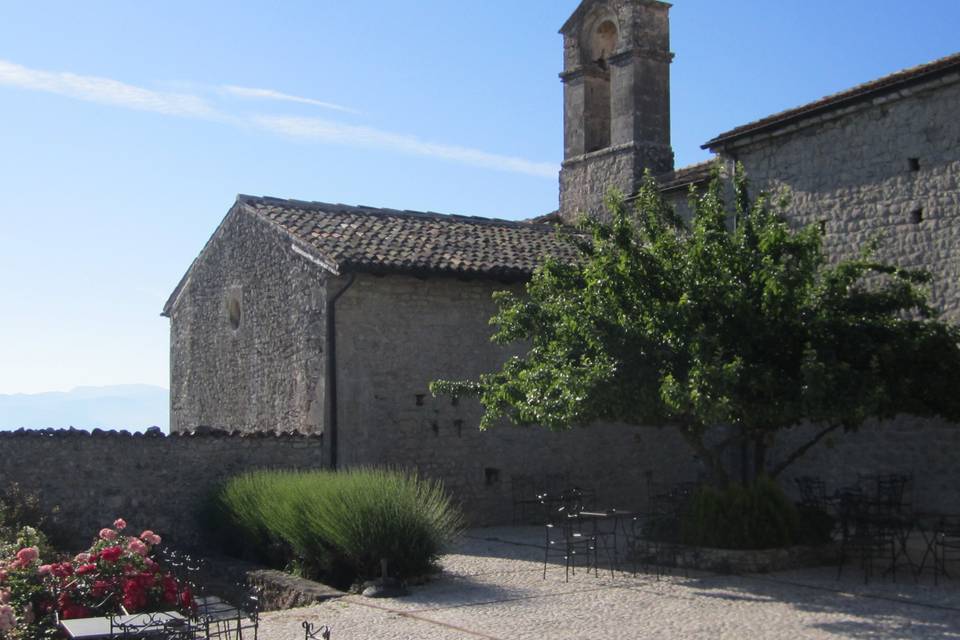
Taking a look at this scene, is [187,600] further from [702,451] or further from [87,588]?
[702,451]

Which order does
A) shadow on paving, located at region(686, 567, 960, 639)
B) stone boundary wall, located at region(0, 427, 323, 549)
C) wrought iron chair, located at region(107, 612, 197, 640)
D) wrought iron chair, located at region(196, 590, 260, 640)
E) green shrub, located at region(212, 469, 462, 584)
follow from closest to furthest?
1. wrought iron chair, located at region(107, 612, 197, 640)
2. wrought iron chair, located at region(196, 590, 260, 640)
3. shadow on paving, located at region(686, 567, 960, 639)
4. green shrub, located at region(212, 469, 462, 584)
5. stone boundary wall, located at region(0, 427, 323, 549)

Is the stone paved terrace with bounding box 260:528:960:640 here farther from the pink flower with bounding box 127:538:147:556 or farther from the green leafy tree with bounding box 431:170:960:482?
the green leafy tree with bounding box 431:170:960:482

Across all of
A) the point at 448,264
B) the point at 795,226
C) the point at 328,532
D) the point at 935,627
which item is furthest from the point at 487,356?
the point at 935,627

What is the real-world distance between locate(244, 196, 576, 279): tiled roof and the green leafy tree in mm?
4191

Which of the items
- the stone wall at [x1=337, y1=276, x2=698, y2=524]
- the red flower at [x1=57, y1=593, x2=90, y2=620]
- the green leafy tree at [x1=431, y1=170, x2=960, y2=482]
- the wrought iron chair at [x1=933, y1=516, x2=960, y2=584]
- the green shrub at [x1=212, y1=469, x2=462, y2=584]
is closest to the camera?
the red flower at [x1=57, y1=593, x2=90, y2=620]

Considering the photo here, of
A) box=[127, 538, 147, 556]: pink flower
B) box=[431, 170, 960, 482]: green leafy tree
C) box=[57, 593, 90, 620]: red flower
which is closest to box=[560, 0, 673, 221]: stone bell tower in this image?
box=[431, 170, 960, 482]: green leafy tree

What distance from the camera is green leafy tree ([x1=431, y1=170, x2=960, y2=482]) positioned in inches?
409

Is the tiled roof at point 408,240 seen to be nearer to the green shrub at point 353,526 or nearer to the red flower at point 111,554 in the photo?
the green shrub at point 353,526

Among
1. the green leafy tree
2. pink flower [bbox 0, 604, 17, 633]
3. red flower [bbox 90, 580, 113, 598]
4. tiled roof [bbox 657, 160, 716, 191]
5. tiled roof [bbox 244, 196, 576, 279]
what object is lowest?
red flower [bbox 90, 580, 113, 598]

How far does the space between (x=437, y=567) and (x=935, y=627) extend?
16.0 ft

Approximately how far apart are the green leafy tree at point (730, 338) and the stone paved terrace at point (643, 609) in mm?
1619

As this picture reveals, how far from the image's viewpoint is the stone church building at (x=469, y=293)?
14.2m

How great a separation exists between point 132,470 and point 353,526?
14.7ft

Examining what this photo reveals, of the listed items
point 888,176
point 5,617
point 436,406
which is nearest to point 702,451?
point 436,406
